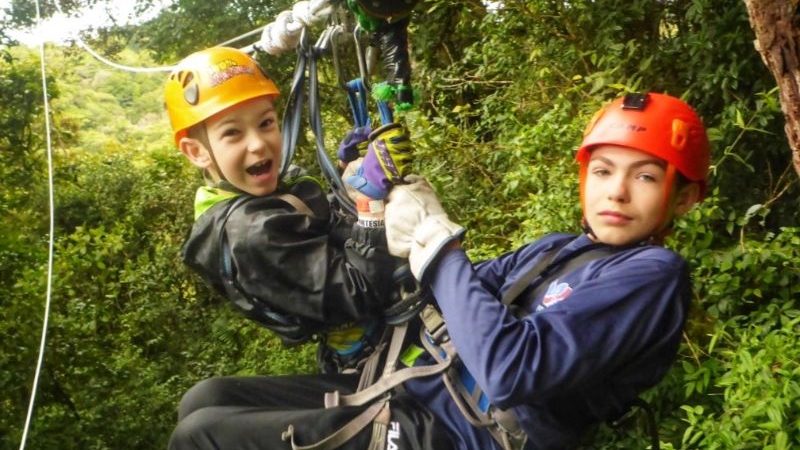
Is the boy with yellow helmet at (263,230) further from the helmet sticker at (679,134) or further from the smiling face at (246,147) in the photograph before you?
the helmet sticker at (679,134)

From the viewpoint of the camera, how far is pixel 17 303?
5.35 meters

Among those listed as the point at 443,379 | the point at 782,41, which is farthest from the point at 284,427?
the point at 782,41

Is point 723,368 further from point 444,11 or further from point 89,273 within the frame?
point 89,273

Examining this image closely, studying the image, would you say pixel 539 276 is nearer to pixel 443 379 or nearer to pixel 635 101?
pixel 443 379

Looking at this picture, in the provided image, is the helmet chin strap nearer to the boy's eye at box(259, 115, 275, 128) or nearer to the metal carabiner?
the boy's eye at box(259, 115, 275, 128)

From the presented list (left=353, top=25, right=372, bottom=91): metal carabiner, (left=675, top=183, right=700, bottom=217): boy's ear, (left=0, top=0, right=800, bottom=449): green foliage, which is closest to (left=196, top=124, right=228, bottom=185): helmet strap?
(left=353, top=25, right=372, bottom=91): metal carabiner

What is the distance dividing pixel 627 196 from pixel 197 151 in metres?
1.03

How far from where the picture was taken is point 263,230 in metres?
1.95

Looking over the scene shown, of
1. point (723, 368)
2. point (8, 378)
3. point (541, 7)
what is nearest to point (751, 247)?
point (723, 368)

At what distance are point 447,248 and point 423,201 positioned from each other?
0.12m

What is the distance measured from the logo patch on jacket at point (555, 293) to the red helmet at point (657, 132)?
0.97 ft

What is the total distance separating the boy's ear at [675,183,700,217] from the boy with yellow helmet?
0.62 meters

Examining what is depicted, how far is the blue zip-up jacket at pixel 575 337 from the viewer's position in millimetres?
1590

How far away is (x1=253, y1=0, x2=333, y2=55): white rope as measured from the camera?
2.03 metres
